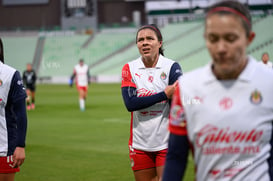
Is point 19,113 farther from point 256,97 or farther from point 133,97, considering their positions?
point 256,97

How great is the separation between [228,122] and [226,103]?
0.10 m

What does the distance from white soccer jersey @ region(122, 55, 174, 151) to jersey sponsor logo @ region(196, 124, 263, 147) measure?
2.75m

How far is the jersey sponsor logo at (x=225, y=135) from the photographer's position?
2775mm

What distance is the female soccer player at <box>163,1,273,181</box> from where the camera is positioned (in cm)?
276

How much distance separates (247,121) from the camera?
2.76m

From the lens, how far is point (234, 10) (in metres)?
2.72

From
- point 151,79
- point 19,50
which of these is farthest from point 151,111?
point 19,50

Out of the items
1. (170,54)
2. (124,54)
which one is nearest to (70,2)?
(124,54)

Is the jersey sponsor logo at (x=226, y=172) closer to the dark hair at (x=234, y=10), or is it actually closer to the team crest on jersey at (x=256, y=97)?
the team crest on jersey at (x=256, y=97)

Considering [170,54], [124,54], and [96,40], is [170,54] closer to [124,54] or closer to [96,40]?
[124,54]

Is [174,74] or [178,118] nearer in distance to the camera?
[178,118]

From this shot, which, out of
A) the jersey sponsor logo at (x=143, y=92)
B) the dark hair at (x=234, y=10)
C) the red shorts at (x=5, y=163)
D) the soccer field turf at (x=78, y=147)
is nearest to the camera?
the dark hair at (x=234, y=10)

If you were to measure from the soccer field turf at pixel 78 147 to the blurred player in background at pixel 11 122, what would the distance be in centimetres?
447

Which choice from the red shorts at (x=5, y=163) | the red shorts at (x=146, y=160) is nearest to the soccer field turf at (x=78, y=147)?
the red shorts at (x=146, y=160)
